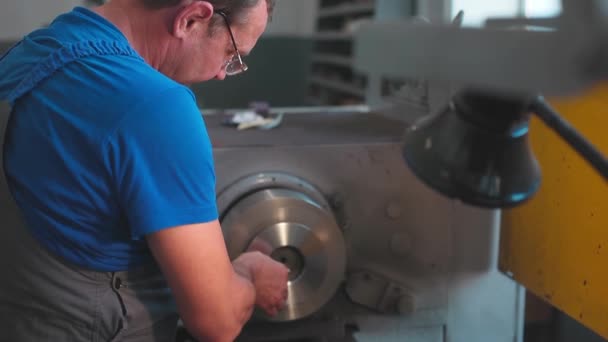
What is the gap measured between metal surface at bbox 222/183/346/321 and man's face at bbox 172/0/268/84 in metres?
0.27

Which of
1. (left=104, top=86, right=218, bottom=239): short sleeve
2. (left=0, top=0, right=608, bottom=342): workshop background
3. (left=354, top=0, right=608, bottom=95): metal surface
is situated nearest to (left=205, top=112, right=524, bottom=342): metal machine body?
(left=104, top=86, right=218, bottom=239): short sleeve

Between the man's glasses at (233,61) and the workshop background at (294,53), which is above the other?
the man's glasses at (233,61)

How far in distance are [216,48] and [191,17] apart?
0.08m

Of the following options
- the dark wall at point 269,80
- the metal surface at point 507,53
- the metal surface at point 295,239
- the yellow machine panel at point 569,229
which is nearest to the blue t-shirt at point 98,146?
the metal surface at point 295,239

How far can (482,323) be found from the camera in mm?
1402

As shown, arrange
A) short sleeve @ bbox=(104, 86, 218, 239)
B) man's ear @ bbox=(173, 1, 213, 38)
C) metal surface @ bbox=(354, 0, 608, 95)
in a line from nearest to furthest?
metal surface @ bbox=(354, 0, 608, 95)
short sleeve @ bbox=(104, 86, 218, 239)
man's ear @ bbox=(173, 1, 213, 38)

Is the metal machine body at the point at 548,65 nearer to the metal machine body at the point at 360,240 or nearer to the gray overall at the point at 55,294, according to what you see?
the metal machine body at the point at 360,240

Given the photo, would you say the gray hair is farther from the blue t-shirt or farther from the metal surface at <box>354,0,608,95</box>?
the metal surface at <box>354,0,608,95</box>

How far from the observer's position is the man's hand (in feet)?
3.65

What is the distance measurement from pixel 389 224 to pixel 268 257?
30 centimetres

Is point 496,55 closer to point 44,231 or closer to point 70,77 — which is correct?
point 70,77

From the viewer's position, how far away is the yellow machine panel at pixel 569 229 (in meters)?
1.06

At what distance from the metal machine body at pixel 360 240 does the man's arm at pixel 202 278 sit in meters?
0.23

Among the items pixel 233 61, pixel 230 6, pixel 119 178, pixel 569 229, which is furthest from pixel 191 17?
pixel 569 229
